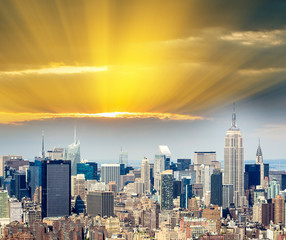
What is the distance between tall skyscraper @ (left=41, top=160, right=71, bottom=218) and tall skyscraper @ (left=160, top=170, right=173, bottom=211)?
2.51m

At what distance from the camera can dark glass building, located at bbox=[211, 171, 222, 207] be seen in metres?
19.1

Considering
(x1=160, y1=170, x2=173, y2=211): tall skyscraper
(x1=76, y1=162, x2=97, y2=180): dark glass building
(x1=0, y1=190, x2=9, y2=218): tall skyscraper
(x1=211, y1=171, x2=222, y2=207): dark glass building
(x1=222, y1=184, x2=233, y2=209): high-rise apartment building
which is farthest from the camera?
(x1=76, y1=162, x2=97, y2=180): dark glass building

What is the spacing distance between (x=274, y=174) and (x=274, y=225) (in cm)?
577

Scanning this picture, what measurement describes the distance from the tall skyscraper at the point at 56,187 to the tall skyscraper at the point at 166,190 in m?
2.51

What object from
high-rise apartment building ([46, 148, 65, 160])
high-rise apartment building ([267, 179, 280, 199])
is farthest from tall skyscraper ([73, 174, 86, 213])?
high-rise apartment building ([267, 179, 280, 199])

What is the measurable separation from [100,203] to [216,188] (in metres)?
4.53

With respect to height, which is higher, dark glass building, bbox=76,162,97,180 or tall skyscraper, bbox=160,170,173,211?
dark glass building, bbox=76,162,97,180

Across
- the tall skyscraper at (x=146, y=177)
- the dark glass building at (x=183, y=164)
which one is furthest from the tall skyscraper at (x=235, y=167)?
the tall skyscraper at (x=146, y=177)

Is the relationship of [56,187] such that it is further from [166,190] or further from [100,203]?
[166,190]

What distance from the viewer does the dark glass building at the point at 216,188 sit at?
19128mm

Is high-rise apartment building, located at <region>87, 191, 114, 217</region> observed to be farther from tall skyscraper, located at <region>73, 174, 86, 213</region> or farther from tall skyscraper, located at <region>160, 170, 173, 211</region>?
tall skyscraper, located at <region>160, 170, 173, 211</region>

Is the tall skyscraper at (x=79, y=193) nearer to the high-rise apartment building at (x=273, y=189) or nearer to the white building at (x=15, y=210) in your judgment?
the white building at (x=15, y=210)

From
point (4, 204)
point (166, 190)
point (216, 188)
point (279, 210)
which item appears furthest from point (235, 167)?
point (4, 204)

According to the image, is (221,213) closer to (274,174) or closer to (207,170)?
(274,174)
